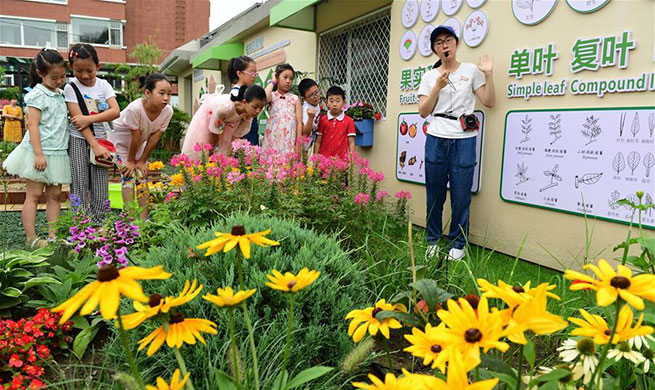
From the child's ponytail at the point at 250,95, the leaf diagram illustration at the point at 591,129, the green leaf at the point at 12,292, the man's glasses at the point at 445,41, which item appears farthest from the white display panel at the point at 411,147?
the green leaf at the point at 12,292

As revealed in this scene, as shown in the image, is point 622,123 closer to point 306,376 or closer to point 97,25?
point 306,376

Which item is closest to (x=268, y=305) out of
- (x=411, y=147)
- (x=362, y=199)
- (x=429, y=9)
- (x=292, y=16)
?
(x=362, y=199)

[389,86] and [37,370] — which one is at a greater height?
[389,86]

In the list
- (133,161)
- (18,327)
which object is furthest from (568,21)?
(18,327)

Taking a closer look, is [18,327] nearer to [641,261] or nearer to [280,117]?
[641,261]

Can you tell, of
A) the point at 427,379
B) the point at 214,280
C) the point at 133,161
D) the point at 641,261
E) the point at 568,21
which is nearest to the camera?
the point at 427,379

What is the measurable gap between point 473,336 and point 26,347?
162cm

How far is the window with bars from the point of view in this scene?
6105 millimetres

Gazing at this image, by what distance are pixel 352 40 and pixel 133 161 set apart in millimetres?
3840

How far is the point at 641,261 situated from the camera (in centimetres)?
156

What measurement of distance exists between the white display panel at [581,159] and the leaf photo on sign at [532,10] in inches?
29.4

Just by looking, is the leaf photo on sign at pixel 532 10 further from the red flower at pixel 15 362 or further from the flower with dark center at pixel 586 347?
the red flower at pixel 15 362

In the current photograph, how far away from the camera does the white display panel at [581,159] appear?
125 inches

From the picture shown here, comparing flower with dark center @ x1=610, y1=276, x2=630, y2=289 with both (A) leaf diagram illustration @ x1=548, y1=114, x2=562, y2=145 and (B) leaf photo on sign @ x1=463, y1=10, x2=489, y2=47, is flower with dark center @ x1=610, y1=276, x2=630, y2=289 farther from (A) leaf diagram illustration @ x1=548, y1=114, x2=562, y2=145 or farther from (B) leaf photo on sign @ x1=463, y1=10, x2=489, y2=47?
(B) leaf photo on sign @ x1=463, y1=10, x2=489, y2=47
